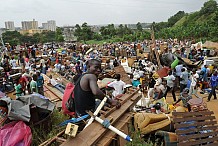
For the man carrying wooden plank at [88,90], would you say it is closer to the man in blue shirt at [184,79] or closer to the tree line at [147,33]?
the man in blue shirt at [184,79]

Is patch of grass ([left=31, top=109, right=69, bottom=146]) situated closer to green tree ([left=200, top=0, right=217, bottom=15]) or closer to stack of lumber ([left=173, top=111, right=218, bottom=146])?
stack of lumber ([left=173, top=111, right=218, bottom=146])

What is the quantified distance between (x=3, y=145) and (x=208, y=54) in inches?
750

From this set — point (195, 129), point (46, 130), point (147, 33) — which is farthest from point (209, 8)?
point (46, 130)

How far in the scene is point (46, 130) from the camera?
4441 mm

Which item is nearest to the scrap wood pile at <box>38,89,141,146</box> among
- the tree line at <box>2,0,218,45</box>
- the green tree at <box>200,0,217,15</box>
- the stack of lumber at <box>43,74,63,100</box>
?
the stack of lumber at <box>43,74,63,100</box>

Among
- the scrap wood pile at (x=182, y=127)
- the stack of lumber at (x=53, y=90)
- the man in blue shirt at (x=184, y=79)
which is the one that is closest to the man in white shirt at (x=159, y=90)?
the man in blue shirt at (x=184, y=79)

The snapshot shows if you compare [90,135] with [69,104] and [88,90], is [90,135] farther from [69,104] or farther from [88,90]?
[69,104]

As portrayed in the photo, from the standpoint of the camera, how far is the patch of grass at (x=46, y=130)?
4080 mm

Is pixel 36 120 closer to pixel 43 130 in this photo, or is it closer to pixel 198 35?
pixel 43 130

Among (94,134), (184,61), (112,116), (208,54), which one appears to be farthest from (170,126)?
(208,54)

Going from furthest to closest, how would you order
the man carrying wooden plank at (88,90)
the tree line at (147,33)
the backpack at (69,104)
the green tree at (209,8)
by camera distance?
the green tree at (209,8) < the tree line at (147,33) < the backpack at (69,104) < the man carrying wooden plank at (88,90)

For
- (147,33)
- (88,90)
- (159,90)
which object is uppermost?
(147,33)

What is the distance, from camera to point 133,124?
201 inches

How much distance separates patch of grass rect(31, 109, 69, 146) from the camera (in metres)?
4.08
